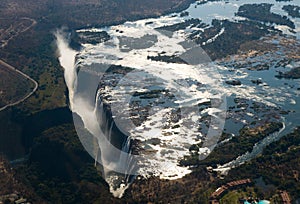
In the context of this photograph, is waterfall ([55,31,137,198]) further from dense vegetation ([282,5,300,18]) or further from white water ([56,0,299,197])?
dense vegetation ([282,5,300,18])

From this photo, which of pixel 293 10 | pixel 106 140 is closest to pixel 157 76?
pixel 106 140

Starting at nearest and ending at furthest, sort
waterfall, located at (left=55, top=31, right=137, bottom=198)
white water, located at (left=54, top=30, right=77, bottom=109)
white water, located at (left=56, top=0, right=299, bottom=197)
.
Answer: waterfall, located at (left=55, top=31, right=137, bottom=198), white water, located at (left=56, top=0, right=299, bottom=197), white water, located at (left=54, top=30, right=77, bottom=109)

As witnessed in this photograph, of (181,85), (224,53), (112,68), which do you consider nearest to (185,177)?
(181,85)

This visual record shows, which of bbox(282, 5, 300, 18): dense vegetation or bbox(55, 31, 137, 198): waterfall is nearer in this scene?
bbox(55, 31, 137, 198): waterfall

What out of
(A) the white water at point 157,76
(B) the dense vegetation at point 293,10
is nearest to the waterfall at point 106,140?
(A) the white water at point 157,76

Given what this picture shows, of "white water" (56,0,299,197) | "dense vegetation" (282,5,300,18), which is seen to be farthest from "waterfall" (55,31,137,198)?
"dense vegetation" (282,5,300,18)

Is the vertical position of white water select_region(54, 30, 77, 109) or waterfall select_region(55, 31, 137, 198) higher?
waterfall select_region(55, 31, 137, 198)

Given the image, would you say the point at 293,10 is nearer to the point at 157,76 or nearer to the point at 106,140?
the point at 157,76

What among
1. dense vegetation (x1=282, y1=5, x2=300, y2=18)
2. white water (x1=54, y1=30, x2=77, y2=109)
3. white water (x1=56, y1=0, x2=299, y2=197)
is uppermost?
white water (x1=56, y1=0, x2=299, y2=197)

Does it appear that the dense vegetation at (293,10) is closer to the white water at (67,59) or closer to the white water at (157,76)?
Result: the white water at (157,76)
